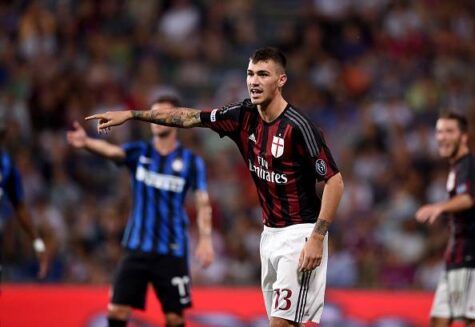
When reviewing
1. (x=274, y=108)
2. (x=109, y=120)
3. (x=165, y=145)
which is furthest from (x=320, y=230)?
(x=165, y=145)

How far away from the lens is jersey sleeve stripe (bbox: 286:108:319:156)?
257 inches

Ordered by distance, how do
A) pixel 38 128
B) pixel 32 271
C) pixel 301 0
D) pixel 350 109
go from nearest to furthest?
1. pixel 32 271
2. pixel 38 128
3. pixel 350 109
4. pixel 301 0

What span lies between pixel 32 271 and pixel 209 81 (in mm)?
4269

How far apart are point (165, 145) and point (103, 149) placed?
1.82ft

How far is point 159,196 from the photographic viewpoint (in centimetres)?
875

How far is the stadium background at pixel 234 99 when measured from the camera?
493 inches

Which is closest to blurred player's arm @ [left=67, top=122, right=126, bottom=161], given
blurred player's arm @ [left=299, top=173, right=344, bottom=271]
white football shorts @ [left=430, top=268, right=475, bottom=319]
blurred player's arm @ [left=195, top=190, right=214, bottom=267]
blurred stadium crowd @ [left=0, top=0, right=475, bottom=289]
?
blurred player's arm @ [left=195, top=190, right=214, bottom=267]

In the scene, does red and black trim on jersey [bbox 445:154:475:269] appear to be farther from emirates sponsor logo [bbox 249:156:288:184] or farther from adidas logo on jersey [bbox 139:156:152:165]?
adidas logo on jersey [bbox 139:156:152:165]

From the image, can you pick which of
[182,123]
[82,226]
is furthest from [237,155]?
[182,123]

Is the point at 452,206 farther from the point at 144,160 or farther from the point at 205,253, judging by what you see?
the point at 144,160

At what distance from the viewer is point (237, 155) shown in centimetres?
1370

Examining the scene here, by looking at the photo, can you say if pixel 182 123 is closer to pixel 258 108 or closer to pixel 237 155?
pixel 258 108

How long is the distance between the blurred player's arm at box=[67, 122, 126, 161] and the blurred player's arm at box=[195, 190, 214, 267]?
0.77 metres

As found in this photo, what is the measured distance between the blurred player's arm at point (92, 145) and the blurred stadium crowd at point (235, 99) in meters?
3.41
